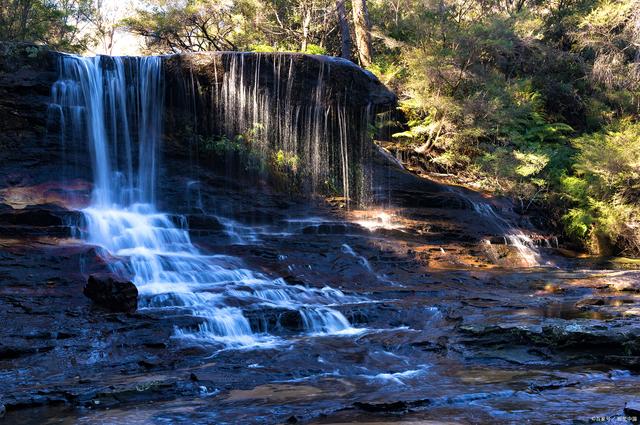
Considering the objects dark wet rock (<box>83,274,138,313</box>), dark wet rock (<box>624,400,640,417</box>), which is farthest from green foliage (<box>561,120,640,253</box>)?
dark wet rock (<box>83,274,138,313</box>)

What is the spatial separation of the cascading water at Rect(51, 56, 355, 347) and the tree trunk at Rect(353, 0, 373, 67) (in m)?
11.6

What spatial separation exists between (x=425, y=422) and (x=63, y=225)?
10519mm

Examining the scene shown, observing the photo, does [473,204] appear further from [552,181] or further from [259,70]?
[259,70]

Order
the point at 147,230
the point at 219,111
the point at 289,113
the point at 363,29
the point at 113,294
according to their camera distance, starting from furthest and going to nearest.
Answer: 1. the point at 363,29
2. the point at 289,113
3. the point at 219,111
4. the point at 147,230
5. the point at 113,294

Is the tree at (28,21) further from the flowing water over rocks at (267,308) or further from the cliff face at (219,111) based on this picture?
the flowing water over rocks at (267,308)

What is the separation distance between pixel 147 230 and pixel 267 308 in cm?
589

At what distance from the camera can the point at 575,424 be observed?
14.6 feet

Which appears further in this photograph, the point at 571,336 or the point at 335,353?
the point at 335,353

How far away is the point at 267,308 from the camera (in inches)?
361

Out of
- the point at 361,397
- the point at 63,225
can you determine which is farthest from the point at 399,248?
the point at 361,397

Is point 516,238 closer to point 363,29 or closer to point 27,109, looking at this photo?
point 363,29

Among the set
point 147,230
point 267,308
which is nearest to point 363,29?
point 147,230

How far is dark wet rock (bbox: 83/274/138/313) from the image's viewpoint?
28.4ft

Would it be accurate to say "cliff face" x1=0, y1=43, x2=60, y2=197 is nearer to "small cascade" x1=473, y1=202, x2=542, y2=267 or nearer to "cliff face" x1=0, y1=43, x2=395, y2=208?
"cliff face" x1=0, y1=43, x2=395, y2=208
